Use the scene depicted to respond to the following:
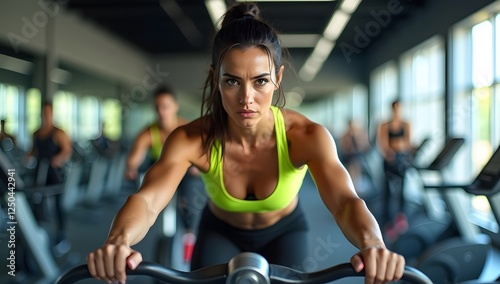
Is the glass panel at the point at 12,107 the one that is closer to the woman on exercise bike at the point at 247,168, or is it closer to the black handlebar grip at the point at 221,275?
the woman on exercise bike at the point at 247,168

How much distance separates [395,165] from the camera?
5422mm

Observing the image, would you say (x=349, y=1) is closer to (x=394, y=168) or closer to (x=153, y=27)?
(x=394, y=168)

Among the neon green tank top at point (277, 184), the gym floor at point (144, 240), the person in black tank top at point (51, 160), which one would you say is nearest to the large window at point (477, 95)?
the gym floor at point (144, 240)

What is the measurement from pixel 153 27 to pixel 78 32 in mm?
1693

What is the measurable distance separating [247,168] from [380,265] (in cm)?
64

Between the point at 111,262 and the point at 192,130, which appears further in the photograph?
the point at 192,130

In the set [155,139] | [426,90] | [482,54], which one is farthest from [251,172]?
[426,90]

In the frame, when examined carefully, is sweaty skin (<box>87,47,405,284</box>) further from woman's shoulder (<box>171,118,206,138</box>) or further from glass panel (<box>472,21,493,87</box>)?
glass panel (<box>472,21,493,87</box>)

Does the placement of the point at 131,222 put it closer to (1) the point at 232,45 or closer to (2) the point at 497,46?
(1) the point at 232,45

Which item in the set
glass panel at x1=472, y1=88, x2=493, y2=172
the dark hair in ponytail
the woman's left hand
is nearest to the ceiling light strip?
glass panel at x1=472, y1=88, x2=493, y2=172

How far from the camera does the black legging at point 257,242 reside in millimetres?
1576

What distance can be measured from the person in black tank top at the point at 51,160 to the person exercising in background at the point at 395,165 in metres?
3.16

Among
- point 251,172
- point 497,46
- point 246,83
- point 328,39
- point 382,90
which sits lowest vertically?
point 251,172

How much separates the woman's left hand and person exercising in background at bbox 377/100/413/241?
4.41 m
